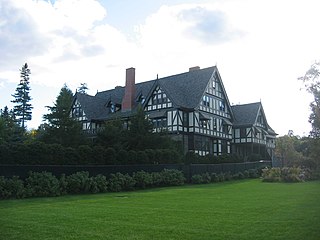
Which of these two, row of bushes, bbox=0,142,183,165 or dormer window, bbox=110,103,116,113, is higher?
dormer window, bbox=110,103,116,113

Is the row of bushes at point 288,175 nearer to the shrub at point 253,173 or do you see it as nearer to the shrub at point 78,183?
the shrub at point 253,173

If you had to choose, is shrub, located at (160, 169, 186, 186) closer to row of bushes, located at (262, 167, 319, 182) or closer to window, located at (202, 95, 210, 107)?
row of bushes, located at (262, 167, 319, 182)

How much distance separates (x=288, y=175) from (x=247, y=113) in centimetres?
2362

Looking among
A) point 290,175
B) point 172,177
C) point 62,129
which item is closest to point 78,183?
point 172,177

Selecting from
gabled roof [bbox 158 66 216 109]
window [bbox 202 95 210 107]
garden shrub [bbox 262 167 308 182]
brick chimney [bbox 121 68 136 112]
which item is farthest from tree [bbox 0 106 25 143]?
garden shrub [bbox 262 167 308 182]

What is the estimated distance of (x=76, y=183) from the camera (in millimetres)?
23188

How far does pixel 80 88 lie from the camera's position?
83.6 meters

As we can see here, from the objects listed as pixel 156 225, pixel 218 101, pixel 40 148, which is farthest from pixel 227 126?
pixel 156 225

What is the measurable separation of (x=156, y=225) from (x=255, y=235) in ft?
8.80

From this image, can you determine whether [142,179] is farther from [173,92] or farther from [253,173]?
[173,92]

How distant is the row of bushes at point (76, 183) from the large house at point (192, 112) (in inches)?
460

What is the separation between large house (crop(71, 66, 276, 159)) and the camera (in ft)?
140

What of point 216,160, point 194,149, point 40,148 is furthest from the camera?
point 194,149

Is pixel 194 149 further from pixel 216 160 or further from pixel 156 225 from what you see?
pixel 156 225
